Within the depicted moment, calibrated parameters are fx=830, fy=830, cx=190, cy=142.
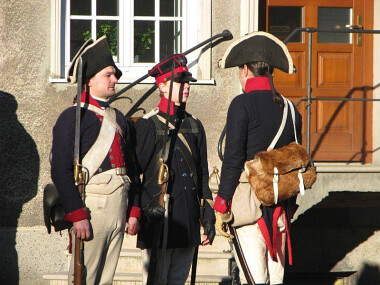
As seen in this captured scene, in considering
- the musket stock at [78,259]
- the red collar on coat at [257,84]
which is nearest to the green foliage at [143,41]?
the red collar on coat at [257,84]

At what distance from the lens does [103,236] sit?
211 inches

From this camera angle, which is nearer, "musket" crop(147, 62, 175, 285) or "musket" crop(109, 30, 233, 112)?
"musket" crop(147, 62, 175, 285)

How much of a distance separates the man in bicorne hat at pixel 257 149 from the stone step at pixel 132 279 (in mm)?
1954

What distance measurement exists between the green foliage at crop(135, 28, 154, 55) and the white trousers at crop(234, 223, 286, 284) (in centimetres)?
411

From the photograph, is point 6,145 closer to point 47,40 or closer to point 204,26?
point 47,40

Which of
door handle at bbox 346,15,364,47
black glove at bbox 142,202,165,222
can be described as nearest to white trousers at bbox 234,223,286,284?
black glove at bbox 142,202,165,222

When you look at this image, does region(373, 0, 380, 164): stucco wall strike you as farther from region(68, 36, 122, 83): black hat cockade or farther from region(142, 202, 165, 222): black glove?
region(68, 36, 122, 83): black hat cockade

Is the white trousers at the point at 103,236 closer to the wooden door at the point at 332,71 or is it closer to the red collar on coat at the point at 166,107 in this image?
the red collar on coat at the point at 166,107

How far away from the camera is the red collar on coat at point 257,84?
18.7 feet

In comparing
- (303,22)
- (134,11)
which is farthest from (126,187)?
(303,22)

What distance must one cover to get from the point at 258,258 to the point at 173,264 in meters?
0.84

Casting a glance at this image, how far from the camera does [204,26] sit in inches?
357

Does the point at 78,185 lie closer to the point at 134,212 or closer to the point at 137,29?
the point at 134,212

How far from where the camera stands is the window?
907cm
